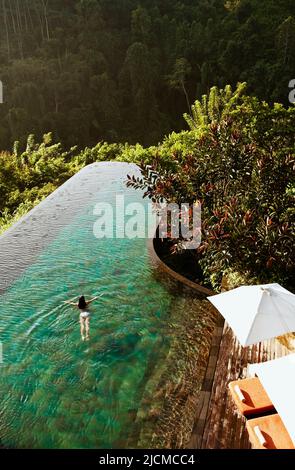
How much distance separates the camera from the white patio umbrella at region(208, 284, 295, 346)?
4820mm

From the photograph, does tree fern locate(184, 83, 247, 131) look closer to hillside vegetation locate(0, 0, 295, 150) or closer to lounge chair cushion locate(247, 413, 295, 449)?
lounge chair cushion locate(247, 413, 295, 449)

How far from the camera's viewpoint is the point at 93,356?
19.6 ft

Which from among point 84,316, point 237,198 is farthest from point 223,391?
point 237,198

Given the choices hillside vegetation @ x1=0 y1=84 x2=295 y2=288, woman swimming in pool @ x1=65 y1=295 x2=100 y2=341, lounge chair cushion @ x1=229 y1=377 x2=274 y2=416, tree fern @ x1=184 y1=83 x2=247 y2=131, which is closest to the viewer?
lounge chair cushion @ x1=229 y1=377 x2=274 y2=416

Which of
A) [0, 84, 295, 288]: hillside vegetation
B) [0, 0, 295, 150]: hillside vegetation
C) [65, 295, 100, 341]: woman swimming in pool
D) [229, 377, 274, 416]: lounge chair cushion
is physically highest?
[0, 0, 295, 150]: hillside vegetation

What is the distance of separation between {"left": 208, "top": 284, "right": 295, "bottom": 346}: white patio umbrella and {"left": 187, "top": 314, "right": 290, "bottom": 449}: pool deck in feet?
2.38

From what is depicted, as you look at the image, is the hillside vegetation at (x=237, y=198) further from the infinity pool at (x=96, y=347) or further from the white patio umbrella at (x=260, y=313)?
the infinity pool at (x=96, y=347)

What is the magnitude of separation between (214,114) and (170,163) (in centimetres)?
300

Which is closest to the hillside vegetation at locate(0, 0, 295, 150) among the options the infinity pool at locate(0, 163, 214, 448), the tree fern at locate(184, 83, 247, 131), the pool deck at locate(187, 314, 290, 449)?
the tree fern at locate(184, 83, 247, 131)

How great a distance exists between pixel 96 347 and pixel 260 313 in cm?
266

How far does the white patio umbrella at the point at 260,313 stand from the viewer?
4.82 metres

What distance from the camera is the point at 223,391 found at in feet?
16.4

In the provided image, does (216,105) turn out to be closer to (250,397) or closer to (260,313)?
(260,313)

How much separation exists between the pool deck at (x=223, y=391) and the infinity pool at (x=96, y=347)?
9.4 inches
